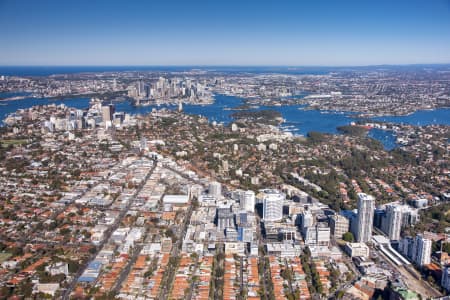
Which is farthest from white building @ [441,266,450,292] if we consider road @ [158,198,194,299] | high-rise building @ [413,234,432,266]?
road @ [158,198,194,299]

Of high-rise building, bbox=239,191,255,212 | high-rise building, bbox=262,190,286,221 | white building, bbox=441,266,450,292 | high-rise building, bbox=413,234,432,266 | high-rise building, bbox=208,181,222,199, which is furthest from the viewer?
high-rise building, bbox=208,181,222,199

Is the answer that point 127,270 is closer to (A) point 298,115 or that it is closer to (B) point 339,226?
(B) point 339,226

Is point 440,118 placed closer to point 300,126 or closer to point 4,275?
point 300,126

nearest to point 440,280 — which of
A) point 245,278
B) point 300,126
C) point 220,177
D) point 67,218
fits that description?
point 245,278

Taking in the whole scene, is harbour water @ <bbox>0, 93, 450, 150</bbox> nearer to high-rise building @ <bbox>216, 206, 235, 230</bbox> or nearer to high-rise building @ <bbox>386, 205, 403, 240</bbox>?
high-rise building @ <bbox>386, 205, 403, 240</bbox>

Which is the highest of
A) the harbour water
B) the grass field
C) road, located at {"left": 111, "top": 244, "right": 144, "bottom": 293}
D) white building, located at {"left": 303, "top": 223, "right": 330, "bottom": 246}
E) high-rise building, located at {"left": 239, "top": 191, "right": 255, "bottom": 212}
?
the harbour water

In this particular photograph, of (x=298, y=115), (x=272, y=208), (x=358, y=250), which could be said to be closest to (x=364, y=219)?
(x=358, y=250)
